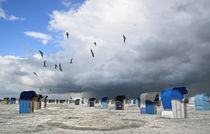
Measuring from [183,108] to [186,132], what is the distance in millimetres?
9496

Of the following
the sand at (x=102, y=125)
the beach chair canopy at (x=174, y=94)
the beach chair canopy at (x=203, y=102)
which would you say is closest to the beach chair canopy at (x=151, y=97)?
the beach chair canopy at (x=174, y=94)

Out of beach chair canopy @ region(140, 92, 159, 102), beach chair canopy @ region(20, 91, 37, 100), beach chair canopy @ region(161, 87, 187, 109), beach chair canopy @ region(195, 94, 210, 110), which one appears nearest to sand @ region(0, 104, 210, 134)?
beach chair canopy @ region(161, 87, 187, 109)

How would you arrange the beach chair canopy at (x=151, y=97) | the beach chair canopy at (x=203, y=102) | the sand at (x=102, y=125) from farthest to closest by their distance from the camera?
the beach chair canopy at (x=203, y=102)
the beach chair canopy at (x=151, y=97)
the sand at (x=102, y=125)

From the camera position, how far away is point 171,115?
21281 millimetres

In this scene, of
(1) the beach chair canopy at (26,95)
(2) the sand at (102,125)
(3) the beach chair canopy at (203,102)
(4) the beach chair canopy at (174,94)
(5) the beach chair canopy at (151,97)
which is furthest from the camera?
(3) the beach chair canopy at (203,102)

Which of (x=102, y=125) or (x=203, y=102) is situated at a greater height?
(x=102, y=125)

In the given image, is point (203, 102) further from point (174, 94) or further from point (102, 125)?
point (102, 125)

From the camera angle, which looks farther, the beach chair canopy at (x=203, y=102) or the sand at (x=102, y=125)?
the beach chair canopy at (x=203, y=102)

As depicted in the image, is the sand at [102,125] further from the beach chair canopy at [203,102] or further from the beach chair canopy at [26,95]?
the beach chair canopy at [203,102]

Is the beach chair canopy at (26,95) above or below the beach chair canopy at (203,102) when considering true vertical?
above

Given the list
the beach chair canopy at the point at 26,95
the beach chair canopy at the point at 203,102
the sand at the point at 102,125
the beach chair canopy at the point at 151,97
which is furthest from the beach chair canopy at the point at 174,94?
the beach chair canopy at the point at 26,95

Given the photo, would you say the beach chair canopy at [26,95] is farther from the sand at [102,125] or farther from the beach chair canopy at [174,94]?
the beach chair canopy at [174,94]

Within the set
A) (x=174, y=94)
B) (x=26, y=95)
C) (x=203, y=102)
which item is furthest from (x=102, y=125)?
(x=203, y=102)

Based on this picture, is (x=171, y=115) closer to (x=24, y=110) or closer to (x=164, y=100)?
(x=164, y=100)
